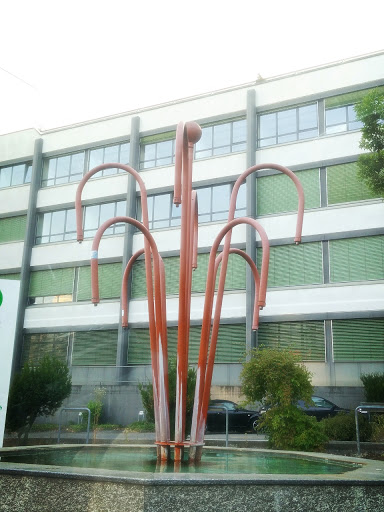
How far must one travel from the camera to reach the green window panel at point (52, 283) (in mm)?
23547

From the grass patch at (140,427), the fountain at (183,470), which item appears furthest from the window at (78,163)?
the fountain at (183,470)

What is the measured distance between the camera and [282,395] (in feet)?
39.2

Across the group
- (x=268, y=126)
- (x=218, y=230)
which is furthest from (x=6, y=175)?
(x=268, y=126)

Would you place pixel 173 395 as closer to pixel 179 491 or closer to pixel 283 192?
pixel 179 491

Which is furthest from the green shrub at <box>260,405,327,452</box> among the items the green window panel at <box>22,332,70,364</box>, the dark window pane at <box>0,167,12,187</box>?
the dark window pane at <box>0,167,12,187</box>

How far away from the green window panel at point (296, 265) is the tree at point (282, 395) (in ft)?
26.3

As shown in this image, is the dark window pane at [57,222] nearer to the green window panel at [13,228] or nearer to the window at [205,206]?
the green window panel at [13,228]

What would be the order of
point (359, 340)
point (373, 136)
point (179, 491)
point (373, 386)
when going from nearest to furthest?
point (179, 491) → point (373, 136) → point (373, 386) → point (359, 340)

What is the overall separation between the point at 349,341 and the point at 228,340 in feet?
13.8

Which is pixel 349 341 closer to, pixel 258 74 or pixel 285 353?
pixel 285 353

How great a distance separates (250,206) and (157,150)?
501cm

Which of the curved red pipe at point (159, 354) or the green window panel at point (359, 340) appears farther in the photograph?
the green window panel at point (359, 340)

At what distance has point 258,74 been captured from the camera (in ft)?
77.3

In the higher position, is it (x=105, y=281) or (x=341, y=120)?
(x=341, y=120)
